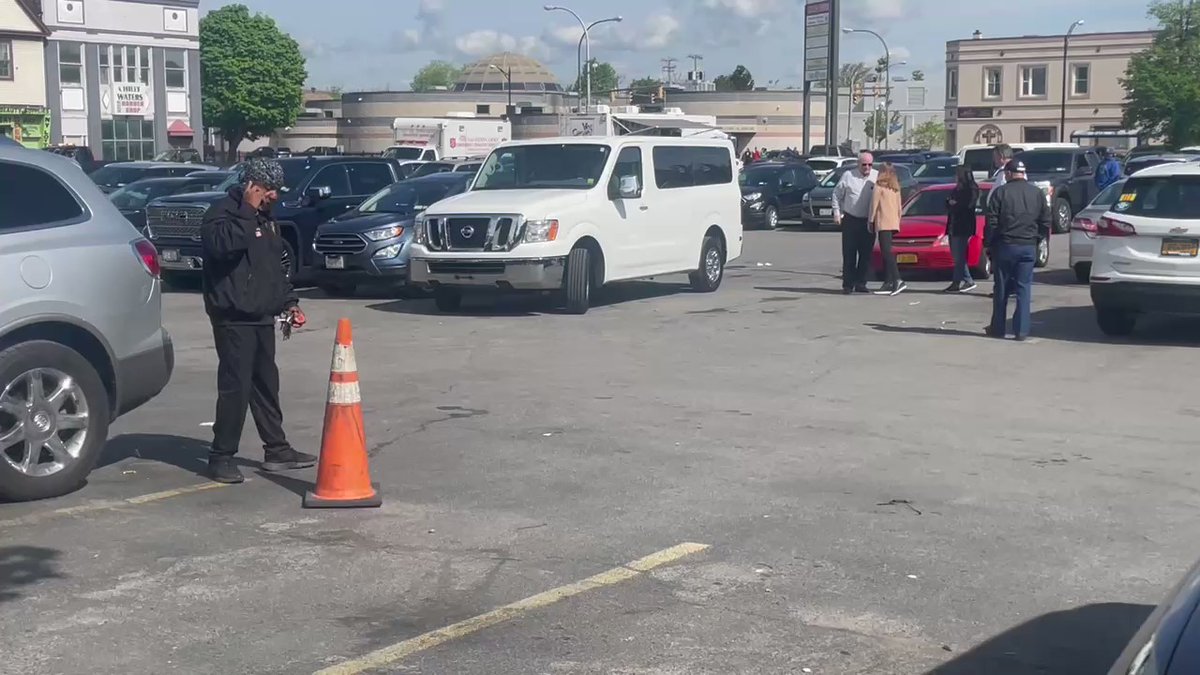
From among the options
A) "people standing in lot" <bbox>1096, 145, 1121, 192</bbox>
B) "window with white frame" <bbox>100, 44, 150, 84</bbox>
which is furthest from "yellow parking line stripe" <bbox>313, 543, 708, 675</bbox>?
"window with white frame" <bbox>100, 44, 150, 84</bbox>

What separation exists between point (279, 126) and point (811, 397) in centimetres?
8286

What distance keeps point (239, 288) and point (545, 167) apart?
10.0m

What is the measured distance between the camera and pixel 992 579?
6.46 metres

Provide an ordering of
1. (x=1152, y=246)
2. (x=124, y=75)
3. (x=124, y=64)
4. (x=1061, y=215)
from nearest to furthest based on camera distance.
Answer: (x=1152, y=246) < (x=1061, y=215) < (x=124, y=64) < (x=124, y=75)

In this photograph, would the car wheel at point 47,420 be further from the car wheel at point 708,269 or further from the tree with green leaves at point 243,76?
the tree with green leaves at point 243,76

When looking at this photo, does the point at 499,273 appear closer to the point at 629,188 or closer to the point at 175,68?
the point at 629,188

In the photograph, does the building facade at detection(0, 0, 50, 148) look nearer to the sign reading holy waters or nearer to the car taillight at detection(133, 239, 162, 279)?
the sign reading holy waters

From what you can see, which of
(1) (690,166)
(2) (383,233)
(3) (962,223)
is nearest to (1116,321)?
(3) (962,223)

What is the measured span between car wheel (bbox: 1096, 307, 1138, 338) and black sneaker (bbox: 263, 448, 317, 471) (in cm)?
896

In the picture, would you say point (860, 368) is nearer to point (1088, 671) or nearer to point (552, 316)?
point (552, 316)

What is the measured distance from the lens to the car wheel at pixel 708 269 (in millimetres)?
19531

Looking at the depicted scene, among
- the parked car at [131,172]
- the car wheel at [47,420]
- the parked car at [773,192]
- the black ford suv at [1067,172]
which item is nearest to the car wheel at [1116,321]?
the car wheel at [47,420]

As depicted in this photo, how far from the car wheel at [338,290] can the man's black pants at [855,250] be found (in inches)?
255

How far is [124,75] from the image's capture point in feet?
202
